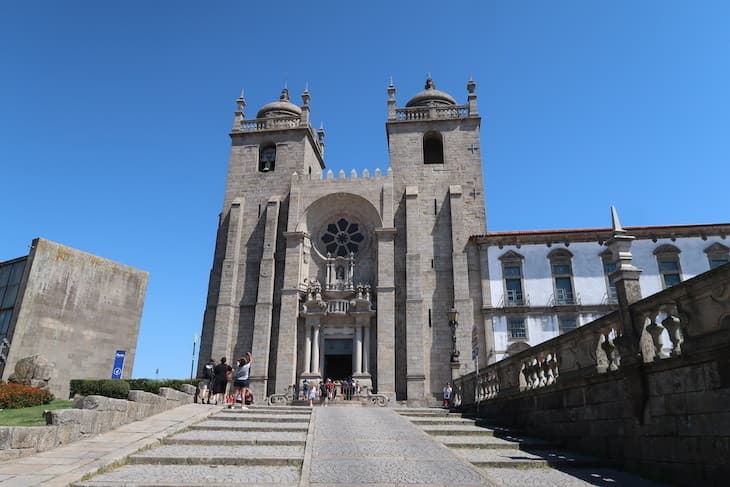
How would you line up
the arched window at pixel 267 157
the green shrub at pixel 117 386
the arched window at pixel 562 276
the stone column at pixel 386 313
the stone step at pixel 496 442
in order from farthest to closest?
the arched window at pixel 267 157 < the arched window at pixel 562 276 < the stone column at pixel 386 313 < the green shrub at pixel 117 386 < the stone step at pixel 496 442

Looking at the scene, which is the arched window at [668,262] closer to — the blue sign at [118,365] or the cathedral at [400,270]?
the cathedral at [400,270]

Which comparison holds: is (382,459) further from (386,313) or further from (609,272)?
(609,272)

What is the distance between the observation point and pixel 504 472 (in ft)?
21.6

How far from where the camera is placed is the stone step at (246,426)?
1036cm

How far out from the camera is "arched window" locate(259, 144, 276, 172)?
32.6 m

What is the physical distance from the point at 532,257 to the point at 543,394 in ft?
58.9

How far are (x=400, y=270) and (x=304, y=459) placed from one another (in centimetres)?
2094

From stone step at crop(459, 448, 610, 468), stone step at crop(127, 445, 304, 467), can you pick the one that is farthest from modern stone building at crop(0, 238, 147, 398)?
stone step at crop(459, 448, 610, 468)

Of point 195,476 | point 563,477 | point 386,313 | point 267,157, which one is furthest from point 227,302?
point 563,477

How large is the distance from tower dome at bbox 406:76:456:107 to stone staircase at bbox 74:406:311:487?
27.2 meters

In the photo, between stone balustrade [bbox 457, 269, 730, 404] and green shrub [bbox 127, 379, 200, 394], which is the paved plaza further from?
green shrub [bbox 127, 379, 200, 394]

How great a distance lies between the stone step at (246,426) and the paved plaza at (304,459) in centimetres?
3

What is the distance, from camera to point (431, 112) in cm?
3191

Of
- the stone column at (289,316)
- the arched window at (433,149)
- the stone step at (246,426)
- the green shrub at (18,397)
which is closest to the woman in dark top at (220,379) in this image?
the stone step at (246,426)
